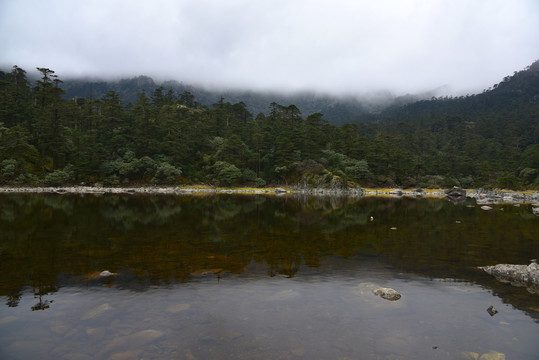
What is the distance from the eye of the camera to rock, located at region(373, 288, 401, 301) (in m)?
9.50

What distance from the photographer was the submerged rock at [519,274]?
1061 centimetres

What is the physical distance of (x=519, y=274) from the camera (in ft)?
36.9

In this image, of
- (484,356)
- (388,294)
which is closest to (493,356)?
(484,356)

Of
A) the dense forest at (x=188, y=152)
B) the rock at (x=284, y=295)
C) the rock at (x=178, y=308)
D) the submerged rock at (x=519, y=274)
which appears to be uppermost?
the dense forest at (x=188, y=152)

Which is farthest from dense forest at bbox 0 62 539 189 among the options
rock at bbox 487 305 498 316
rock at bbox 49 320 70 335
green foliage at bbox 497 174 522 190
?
rock at bbox 49 320 70 335

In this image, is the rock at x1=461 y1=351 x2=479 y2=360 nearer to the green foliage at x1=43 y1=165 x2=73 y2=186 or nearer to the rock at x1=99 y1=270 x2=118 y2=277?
the rock at x1=99 y1=270 x2=118 y2=277

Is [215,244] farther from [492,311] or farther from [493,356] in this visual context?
[493,356]

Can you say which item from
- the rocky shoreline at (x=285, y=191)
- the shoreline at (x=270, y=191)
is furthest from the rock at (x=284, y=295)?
the rocky shoreline at (x=285, y=191)

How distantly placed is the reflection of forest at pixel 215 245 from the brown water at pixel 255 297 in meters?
0.11

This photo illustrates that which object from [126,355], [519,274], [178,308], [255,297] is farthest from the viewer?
[519,274]

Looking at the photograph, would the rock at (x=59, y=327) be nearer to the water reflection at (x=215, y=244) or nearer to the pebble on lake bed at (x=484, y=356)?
the water reflection at (x=215, y=244)

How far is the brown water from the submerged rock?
19.6 inches

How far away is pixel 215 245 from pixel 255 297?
23.3 feet

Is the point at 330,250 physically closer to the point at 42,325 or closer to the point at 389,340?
the point at 389,340
